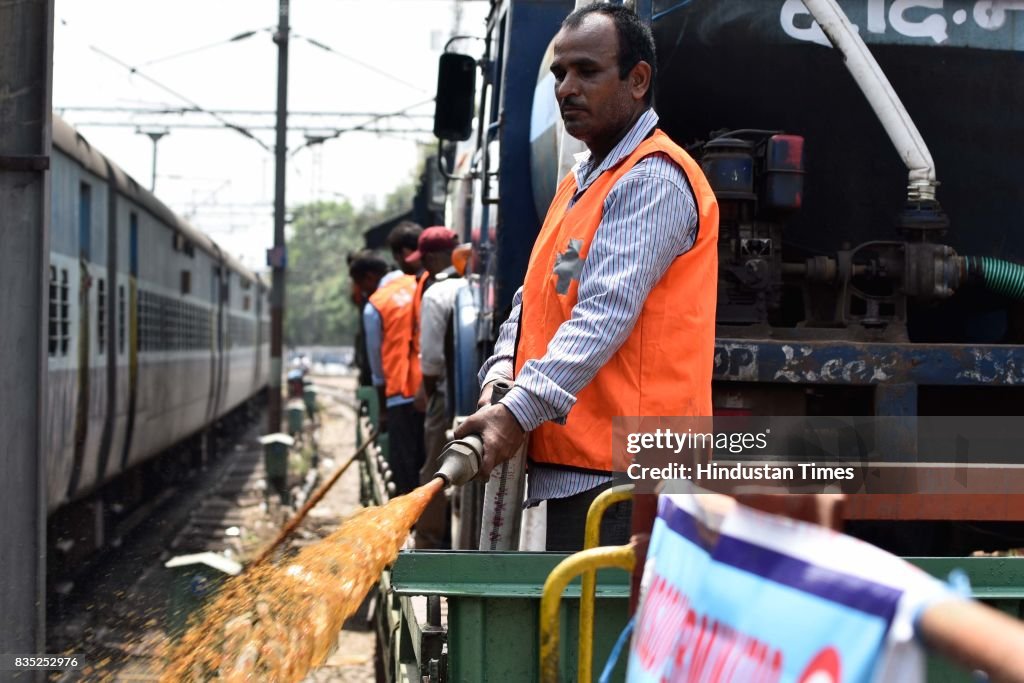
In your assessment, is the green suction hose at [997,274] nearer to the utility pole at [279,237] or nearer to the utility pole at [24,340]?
the utility pole at [24,340]

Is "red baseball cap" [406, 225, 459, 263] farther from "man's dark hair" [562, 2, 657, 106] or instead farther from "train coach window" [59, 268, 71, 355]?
"man's dark hair" [562, 2, 657, 106]

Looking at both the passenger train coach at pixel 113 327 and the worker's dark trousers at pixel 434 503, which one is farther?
the passenger train coach at pixel 113 327

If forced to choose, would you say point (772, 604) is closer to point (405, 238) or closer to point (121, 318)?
point (405, 238)

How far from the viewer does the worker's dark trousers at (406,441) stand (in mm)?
8727

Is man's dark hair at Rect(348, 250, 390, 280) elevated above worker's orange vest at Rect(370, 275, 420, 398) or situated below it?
above

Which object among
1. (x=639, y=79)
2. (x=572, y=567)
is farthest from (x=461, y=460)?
(x=639, y=79)

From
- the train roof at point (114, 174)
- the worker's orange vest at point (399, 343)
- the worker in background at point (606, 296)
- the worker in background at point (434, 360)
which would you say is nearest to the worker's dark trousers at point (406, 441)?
the worker's orange vest at point (399, 343)

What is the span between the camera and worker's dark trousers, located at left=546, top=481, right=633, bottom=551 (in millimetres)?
3127

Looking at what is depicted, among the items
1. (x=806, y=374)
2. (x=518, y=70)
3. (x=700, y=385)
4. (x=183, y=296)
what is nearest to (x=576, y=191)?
(x=700, y=385)

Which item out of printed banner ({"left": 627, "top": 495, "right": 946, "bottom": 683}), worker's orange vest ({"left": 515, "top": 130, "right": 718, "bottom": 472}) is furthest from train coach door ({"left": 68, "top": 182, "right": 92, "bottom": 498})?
printed banner ({"left": 627, "top": 495, "right": 946, "bottom": 683})

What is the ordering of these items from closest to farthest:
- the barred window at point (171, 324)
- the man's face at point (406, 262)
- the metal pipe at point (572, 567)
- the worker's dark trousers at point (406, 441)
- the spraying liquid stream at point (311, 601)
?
1. the metal pipe at point (572, 567)
2. the spraying liquid stream at point (311, 601)
3. the worker's dark trousers at point (406, 441)
4. the man's face at point (406, 262)
5. the barred window at point (171, 324)

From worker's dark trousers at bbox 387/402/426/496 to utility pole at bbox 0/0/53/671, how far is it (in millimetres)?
4703

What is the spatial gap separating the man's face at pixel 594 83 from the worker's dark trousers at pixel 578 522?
2.96 feet

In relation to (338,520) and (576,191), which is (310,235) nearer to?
(338,520)
